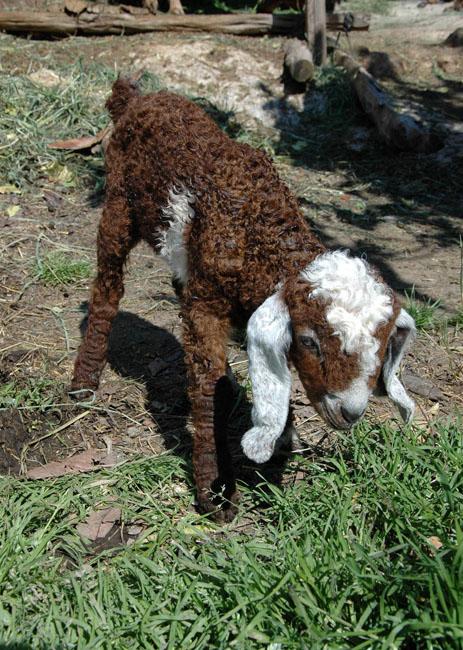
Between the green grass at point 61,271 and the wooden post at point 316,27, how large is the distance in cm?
562

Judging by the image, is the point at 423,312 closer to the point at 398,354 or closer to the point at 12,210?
the point at 398,354

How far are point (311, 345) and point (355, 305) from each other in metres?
0.26

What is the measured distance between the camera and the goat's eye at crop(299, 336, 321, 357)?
118 inches

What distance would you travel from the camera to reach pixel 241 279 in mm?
3379

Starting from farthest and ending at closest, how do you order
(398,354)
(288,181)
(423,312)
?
1. (288,181)
2. (423,312)
3. (398,354)

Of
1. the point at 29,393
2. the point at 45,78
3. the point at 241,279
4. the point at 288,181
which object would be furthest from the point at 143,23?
the point at 241,279

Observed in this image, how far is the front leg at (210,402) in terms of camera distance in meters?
3.50

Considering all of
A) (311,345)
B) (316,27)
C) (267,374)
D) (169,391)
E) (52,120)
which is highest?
(316,27)

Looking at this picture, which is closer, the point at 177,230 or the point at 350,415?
the point at 350,415

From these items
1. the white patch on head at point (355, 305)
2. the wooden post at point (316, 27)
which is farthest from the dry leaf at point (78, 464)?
the wooden post at point (316, 27)

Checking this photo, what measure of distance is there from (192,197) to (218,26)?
7852mm

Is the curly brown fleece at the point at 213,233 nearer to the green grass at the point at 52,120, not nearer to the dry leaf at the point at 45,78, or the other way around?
the green grass at the point at 52,120

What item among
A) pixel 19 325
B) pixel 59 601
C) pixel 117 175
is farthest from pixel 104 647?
pixel 19 325

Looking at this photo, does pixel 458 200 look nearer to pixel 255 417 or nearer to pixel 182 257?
pixel 182 257
